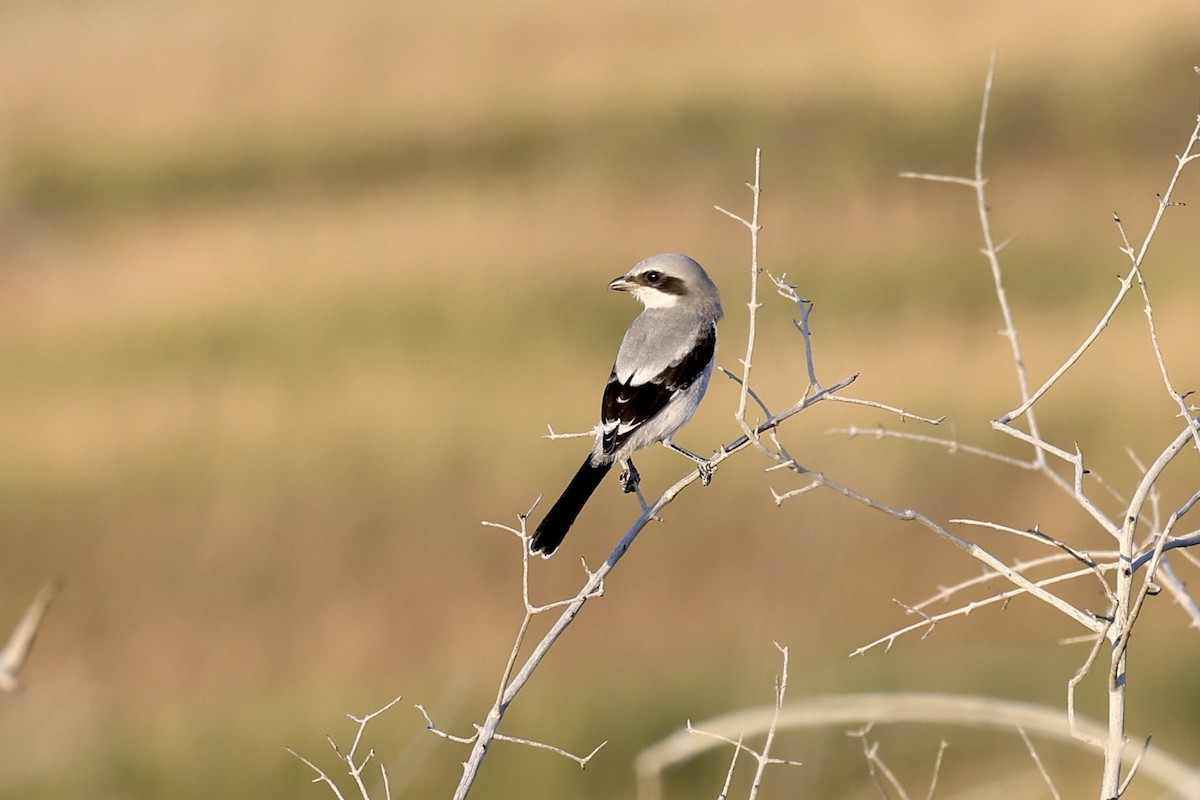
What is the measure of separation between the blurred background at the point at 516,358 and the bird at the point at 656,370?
4.96 metres

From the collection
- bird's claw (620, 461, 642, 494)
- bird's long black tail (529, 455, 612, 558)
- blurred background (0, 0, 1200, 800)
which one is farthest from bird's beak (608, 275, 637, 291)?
blurred background (0, 0, 1200, 800)

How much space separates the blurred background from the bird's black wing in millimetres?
A: 5143

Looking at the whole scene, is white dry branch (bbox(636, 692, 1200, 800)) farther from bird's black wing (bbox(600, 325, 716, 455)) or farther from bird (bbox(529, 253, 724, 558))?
bird's black wing (bbox(600, 325, 716, 455))

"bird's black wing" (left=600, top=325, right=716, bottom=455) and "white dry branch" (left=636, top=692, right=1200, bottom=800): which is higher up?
"bird's black wing" (left=600, top=325, right=716, bottom=455)

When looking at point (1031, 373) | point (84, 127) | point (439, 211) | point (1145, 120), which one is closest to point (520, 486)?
point (439, 211)

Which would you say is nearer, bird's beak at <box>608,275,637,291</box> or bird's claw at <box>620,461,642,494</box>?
bird's claw at <box>620,461,642,494</box>

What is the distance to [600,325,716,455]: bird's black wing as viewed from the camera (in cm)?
493

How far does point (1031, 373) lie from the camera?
12367 millimetres

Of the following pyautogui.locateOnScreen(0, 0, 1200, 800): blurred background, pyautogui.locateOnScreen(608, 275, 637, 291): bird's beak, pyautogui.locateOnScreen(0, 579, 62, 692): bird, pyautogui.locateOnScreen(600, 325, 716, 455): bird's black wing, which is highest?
A: pyautogui.locateOnScreen(0, 579, 62, 692): bird

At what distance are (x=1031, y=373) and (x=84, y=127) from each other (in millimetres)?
10227

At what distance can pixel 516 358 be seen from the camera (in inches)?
534

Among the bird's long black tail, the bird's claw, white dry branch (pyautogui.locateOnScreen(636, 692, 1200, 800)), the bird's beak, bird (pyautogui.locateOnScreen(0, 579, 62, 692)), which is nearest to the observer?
bird (pyautogui.locateOnScreen(0, 579, 62, 692))

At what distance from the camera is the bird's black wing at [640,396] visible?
16.2 ft

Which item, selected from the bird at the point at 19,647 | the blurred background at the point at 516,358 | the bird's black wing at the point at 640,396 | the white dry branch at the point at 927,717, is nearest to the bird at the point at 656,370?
the bird's black wing at the point at 640,396
